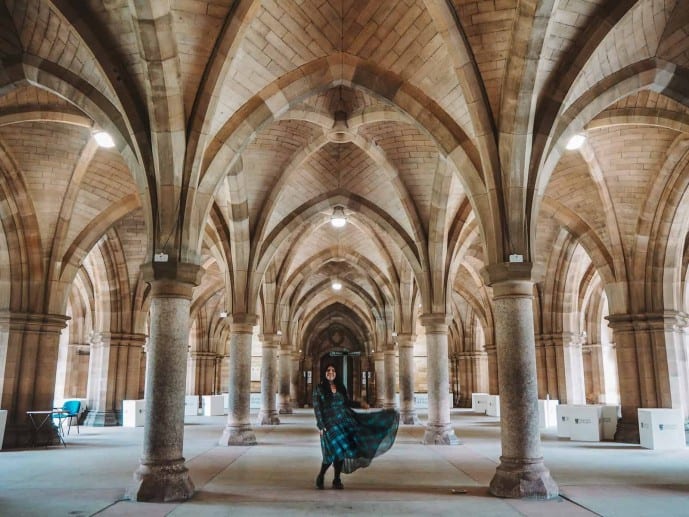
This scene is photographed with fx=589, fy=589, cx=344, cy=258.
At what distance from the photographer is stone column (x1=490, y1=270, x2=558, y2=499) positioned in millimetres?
6904

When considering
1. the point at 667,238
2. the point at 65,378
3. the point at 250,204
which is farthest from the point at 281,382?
the point at 667,238

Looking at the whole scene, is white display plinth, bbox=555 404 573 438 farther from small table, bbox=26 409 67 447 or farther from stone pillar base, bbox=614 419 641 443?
small table, bbox=26 409 67 447

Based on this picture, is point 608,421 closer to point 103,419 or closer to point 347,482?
point 347,482

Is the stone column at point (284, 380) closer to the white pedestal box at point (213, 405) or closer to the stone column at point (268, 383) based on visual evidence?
the white pedestal box at point (213, 405)

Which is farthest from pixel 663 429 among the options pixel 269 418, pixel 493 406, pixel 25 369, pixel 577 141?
pixel 25 369

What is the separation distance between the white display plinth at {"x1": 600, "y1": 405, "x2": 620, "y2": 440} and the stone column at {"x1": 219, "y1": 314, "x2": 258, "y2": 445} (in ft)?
26.2

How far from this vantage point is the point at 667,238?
12.8 metres

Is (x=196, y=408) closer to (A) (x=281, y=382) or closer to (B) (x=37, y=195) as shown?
(A) (x=281, y=382)

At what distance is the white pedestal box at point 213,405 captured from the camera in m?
24.2

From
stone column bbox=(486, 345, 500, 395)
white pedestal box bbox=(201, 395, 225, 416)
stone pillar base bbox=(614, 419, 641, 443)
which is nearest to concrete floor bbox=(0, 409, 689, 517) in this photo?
stone pillar base bbox=(614, 419, 641, 443)

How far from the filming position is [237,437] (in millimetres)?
12438

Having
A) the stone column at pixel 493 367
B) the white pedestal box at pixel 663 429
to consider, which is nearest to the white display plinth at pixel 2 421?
the white pedestal box at pixel 663 429

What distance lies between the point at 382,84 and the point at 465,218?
556 cm

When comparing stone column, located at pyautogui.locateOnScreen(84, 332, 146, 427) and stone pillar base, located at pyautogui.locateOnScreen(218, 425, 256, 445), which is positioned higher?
stone column, located at pyautogui.locateOnScreen(84, 332, 146, 427)
